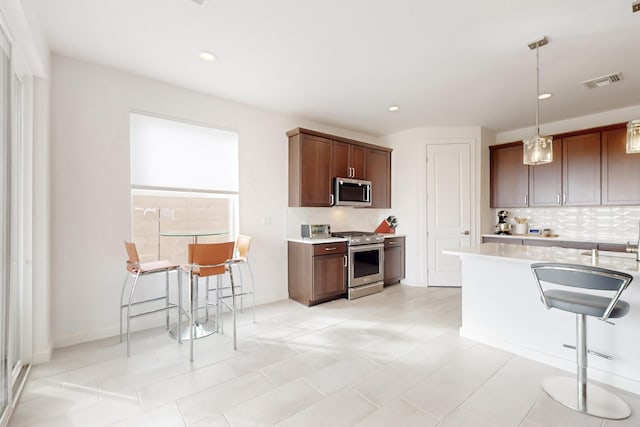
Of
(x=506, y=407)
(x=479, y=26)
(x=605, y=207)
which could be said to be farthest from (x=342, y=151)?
(x=605, y=207)

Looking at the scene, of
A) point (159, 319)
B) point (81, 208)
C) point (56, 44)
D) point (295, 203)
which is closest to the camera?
point (56, 44)

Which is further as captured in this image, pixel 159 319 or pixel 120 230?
pixel 159 319

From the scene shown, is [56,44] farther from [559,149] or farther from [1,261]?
[559,149]

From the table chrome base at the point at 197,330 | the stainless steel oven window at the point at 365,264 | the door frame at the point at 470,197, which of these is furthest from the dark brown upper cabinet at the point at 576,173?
the table chrome base at the point at 197,330

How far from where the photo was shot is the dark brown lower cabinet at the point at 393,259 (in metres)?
4.80

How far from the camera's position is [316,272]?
12.7 ft

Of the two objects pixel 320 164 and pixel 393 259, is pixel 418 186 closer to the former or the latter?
pixel 393 259

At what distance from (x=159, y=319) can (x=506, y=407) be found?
324 centimetres

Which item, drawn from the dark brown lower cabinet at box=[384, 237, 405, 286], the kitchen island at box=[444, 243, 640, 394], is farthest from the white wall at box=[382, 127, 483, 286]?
the kitchen island at box=[444, 243, 640, 394]

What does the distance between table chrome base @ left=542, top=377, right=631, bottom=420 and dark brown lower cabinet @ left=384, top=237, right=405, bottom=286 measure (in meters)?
2.75

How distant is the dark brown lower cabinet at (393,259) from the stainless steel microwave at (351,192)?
78cm

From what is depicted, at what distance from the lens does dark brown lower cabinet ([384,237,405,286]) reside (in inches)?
189

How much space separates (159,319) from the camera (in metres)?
3.20

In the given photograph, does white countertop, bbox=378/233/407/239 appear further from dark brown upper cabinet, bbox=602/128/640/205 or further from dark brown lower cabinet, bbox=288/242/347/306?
dark brown upper cabinet, bbox=602/128/640/205
